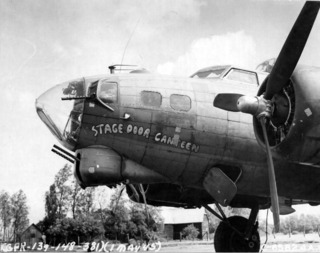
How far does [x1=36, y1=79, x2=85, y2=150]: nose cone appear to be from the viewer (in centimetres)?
865

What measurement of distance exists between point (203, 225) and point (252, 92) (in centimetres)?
→ 6006

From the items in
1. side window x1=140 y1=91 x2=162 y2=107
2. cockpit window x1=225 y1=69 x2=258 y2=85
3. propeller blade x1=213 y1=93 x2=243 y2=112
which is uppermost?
cockpit window x1=225 y1=69 x2=258 y2=85

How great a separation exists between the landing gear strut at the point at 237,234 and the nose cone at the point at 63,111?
16.9 ft

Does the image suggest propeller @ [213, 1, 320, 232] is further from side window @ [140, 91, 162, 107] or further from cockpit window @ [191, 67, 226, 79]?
cockpit window @ [191, 67, 226, 79]

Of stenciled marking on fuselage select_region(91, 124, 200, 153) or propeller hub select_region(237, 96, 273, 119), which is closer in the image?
propeller hub select_region(237, 96, 273, 119)

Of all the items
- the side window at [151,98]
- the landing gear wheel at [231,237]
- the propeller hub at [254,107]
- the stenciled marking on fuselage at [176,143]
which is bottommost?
the landing gear wheel at [231,237]

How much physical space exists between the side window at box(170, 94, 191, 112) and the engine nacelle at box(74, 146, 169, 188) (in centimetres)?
157

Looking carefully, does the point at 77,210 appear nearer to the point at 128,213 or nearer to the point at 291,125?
the point at 128,213

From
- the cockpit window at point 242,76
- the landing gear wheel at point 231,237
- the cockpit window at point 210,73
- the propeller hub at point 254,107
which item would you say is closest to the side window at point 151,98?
the propeller hub at point 254,107

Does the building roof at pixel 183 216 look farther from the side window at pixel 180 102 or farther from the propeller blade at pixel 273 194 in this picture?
the propeller blade at pixel 273 194

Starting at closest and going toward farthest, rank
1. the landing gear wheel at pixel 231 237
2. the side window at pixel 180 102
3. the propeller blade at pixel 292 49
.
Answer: the propeller blade at pixel 292 49 → the side window at pixel 180 102 → the landing gear wheel at pixel 231 237

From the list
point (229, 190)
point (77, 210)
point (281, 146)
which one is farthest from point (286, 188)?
point (77, 210)

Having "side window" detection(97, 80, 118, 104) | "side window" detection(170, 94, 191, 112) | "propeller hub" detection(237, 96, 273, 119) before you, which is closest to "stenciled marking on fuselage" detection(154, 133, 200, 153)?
"side window" detection(170, 94, 191, 112)

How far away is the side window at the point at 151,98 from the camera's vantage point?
28.8 ft
